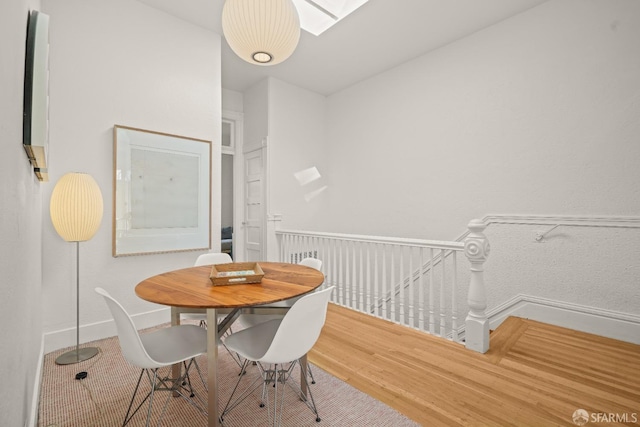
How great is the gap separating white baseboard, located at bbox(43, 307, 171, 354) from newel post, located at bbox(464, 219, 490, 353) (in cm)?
303

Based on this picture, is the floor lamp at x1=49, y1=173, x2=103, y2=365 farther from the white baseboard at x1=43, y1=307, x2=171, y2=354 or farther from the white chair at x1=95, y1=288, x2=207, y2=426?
the white chair at x1=95, y1=288, x2=207, y2=426

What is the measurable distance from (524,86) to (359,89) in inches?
96.5

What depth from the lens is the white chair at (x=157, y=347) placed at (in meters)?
1.27

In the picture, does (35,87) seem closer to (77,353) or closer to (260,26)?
(260,26)

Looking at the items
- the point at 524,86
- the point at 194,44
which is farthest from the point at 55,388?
the point at 524,86

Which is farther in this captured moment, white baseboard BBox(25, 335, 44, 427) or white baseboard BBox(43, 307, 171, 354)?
white baseboard BBox(43, 307, 171, 354)

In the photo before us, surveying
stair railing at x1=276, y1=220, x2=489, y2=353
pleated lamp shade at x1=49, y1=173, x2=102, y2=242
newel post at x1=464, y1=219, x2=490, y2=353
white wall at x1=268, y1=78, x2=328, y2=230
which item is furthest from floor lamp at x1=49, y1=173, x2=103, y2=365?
newel post at x1=464, y1=219, x2=490, y2=353

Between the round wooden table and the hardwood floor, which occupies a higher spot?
the round wooden table

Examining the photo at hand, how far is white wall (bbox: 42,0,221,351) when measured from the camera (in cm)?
250

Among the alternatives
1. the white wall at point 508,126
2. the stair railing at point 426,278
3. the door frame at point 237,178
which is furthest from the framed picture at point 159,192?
the white wall at point 508,126

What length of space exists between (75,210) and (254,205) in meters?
2.82

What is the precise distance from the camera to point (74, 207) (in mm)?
2213

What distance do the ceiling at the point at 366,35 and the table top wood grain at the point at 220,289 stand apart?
2.93 metres

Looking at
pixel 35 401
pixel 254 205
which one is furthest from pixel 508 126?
pixel 35 401
